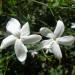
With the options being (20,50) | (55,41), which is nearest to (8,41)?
(20,50)

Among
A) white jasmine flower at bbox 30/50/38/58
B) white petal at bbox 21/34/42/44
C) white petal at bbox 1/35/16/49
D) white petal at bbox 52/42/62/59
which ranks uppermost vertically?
white petal at bbox 21/34/42/44

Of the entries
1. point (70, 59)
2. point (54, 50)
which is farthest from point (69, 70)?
point (54, 50)

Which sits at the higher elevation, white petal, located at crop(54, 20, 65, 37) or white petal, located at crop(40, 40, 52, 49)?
white petal, located at crop(54, 20, 65, 37)

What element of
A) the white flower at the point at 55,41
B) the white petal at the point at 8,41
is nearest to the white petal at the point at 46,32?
the white flower at the point at 55,41

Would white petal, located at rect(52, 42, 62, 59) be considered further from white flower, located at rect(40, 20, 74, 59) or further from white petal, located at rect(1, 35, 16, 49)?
white petal, located at rect(1, 35, 16, 49)

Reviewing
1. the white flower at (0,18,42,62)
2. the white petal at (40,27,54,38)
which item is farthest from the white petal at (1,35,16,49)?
the white petal at (40,27,54,38)

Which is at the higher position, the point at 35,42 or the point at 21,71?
the point at 35,42

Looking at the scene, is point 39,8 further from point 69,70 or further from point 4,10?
point 69,70
